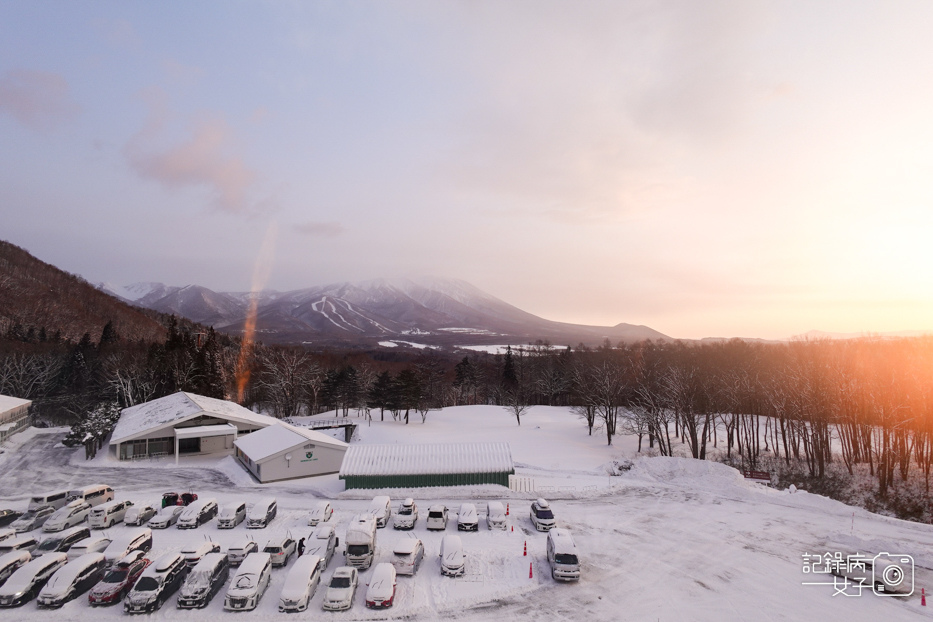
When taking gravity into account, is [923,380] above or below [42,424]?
above

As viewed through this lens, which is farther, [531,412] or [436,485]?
[531,412]

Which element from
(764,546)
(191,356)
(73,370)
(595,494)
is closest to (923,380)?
(764,546)

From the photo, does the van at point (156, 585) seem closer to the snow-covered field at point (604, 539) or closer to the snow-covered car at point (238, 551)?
the snow-covered field at point (604, 539)

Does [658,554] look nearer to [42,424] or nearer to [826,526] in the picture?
[826,526]

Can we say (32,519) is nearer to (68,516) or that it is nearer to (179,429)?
(68,516)

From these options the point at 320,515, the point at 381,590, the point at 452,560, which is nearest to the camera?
the point at 381,590

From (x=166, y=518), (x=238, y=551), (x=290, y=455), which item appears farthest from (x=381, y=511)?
(x=290, y=455)
